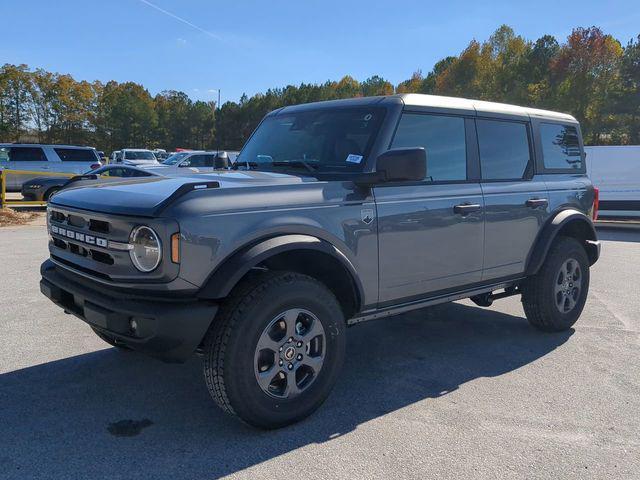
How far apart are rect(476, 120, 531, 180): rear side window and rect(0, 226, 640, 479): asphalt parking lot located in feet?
5.00

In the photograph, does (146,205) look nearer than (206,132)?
Yes

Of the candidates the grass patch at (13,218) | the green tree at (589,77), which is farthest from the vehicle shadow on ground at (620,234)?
the green tree at (589,77)

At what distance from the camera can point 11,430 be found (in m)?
3.15

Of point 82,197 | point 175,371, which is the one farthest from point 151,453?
point 82,197

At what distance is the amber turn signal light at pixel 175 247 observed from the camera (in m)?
2.78

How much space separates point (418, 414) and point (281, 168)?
1957 mm

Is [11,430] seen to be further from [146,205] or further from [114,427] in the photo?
[146,205]

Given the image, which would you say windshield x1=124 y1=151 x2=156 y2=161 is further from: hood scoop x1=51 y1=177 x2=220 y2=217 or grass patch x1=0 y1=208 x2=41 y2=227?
hood scoop x1=51 y1=177 x2=220 y2=217

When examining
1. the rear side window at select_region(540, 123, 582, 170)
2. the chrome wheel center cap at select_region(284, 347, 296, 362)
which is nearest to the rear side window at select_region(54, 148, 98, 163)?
the rear side window at select_region(540, 123, 582, 170)

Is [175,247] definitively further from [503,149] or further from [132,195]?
[503,149]

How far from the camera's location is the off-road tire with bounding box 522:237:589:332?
4.95 metres

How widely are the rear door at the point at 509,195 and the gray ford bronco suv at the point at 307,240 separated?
→ 0.02 metres

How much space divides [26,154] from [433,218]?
19.8 meters

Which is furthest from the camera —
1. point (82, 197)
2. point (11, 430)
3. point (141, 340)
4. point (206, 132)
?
point (206, 132)
